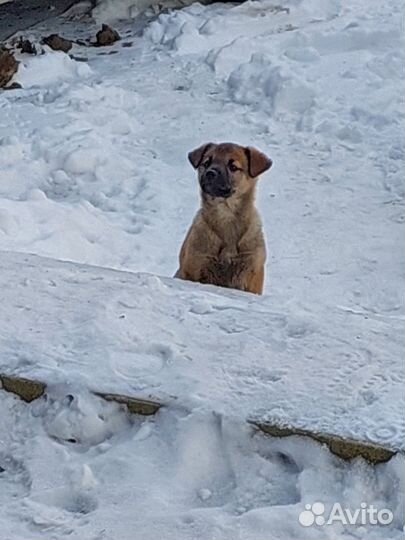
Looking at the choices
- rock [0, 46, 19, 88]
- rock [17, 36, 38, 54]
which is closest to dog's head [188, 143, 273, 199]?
rock [0, 46, 19, 88]

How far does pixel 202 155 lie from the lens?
5625mm

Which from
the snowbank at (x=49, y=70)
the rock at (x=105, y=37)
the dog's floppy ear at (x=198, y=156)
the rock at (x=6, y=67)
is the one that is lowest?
the rock at (x=105, y=37)

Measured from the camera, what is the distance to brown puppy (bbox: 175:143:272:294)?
5.37m

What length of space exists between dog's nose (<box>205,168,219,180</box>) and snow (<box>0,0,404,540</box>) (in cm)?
62

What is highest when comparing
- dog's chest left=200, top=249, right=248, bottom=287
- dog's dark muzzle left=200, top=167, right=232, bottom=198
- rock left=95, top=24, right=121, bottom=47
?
dog's dark muzzle left=200, top=167, right=232, bottom=198

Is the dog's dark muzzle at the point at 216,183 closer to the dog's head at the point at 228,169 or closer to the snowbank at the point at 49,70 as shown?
the dog's head at the point at 228,169

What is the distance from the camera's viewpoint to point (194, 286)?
397 centimetres

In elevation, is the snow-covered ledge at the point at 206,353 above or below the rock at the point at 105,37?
above

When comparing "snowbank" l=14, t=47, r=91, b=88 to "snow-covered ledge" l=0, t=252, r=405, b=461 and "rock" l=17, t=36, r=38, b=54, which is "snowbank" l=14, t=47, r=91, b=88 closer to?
"rock" l=17, t=36, r=38, b=54

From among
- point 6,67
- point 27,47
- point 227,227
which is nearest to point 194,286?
point 227,227

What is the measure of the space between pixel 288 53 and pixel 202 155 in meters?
3.54

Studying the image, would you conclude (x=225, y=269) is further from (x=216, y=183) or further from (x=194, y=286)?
(x=194, y=286)

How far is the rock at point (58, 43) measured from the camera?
945 centimetres

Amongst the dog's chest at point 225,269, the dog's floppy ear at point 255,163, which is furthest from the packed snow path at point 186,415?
the dog's floppy ear at point 255,163
